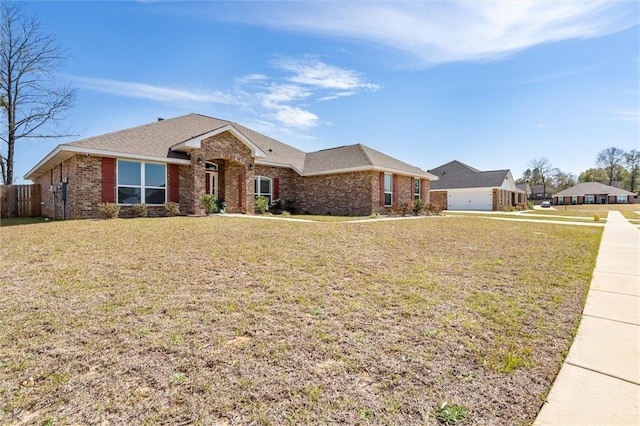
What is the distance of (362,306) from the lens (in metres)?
4.36

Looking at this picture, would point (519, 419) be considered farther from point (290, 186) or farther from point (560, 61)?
point (290, 186)

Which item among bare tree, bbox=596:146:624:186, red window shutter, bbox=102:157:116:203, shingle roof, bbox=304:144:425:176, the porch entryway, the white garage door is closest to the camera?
red window shutter, bbox=102:157:116:203

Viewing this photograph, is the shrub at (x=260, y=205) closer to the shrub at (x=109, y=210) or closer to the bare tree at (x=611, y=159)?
the shrub at (x=109, y=210)

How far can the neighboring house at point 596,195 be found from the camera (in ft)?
215

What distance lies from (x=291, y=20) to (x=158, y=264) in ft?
30.2

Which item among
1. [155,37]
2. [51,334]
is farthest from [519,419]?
[155,37]

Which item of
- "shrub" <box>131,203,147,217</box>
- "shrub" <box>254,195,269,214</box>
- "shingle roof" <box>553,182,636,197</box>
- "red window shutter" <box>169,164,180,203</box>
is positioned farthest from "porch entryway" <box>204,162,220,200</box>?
"shingle roof" <box>553,182,636,197</box>

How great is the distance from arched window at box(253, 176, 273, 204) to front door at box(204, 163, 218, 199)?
247cm

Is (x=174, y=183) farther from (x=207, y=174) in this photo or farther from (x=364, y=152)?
(x=364, y=152)

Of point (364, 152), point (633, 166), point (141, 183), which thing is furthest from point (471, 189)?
point (633, 166)

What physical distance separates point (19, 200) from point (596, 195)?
91.5 meters

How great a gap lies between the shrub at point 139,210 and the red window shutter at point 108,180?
89cm

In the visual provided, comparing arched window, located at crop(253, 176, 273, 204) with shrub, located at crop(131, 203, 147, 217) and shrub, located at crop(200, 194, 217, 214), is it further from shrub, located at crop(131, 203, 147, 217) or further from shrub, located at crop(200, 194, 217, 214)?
shrub, located at crop(131, 203, 147, 217)

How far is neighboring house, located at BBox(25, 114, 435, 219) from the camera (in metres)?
13.4
